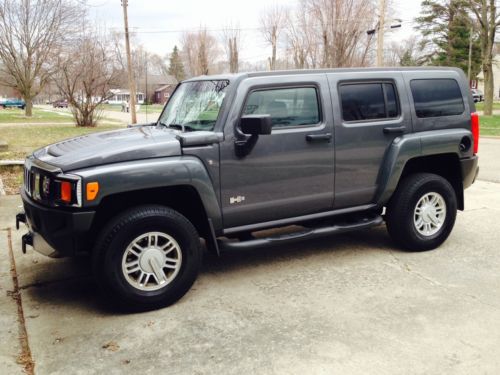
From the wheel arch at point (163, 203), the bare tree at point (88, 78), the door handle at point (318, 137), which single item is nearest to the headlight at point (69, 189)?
the wheel arch at point (163, 203)

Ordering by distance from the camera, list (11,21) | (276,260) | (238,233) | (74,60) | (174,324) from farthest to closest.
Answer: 1. (11,21)
2. (74,60)
3. (276,260)
4. (238,233)
5. (174,324)

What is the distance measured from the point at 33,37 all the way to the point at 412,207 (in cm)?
2820

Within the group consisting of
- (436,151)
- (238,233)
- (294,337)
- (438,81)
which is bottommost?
(294,337)

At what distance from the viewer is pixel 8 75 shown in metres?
31.4

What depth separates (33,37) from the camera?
91.7 ft

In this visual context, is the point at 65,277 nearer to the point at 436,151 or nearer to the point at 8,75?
the point at 436,151

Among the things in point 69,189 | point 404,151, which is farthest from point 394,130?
point 69,189

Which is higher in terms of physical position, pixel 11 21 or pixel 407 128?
pixel 11 21

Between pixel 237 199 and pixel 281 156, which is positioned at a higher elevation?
pixel 281 156

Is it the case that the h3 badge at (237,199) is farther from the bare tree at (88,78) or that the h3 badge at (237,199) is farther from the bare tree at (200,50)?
the bare tree at (200,50)

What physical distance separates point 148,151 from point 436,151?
2844 mm

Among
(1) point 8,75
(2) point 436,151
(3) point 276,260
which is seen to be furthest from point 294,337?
(1) point 8,75

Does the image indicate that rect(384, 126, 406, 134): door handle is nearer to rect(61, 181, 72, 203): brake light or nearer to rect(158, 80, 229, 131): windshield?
rect(158, 80, 229, 131): windshield

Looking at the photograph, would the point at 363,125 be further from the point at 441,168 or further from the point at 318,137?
the point at 441,168
